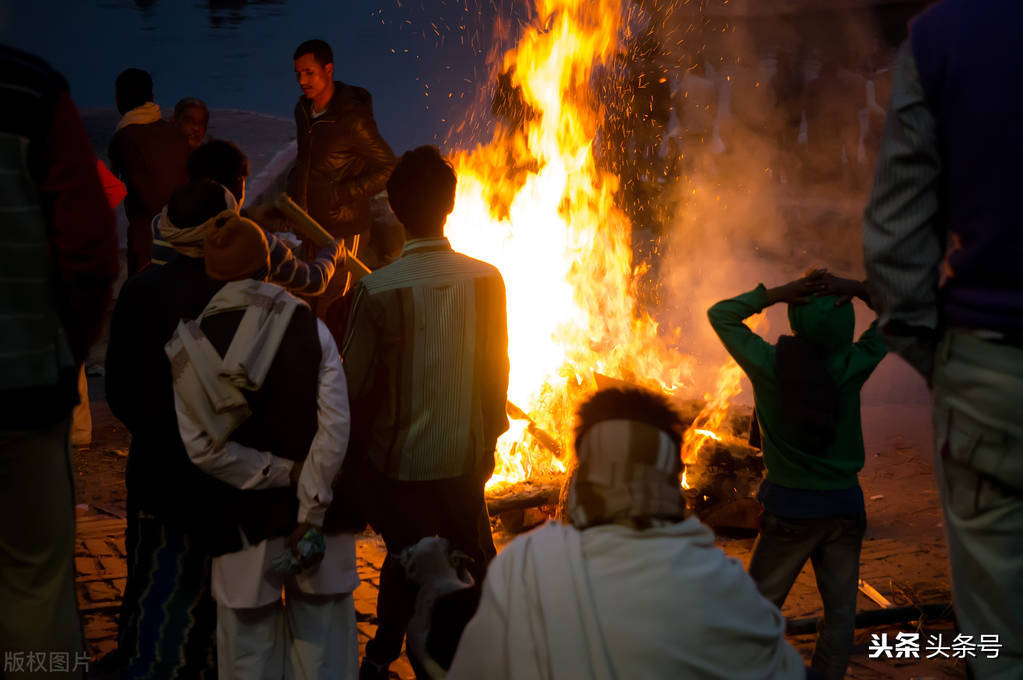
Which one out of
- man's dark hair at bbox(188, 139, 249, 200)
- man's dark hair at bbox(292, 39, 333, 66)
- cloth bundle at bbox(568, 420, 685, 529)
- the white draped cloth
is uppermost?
man's dark hair at bbox(292, 39, 333, 66)

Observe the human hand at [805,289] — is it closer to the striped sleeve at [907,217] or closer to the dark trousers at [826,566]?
the dark trousers at [826,566]

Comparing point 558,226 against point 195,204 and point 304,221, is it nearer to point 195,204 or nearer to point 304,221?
point 304,221

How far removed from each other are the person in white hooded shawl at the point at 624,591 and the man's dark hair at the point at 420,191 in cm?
182

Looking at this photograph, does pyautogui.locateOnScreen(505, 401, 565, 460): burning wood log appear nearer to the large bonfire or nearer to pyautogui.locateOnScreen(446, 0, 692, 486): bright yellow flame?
the large bonfire

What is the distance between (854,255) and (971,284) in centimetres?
1201

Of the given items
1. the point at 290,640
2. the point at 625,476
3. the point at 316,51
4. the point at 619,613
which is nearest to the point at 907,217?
the point at 625,476

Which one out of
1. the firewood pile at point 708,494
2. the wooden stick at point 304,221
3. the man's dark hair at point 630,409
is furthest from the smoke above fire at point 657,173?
the man's dark hair at point 630,409

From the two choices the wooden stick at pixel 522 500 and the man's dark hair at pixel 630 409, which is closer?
the man's dark hair at pixel 630 409

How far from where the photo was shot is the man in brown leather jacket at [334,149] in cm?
692

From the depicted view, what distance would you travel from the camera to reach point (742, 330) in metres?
4.05

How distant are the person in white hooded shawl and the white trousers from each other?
146cm

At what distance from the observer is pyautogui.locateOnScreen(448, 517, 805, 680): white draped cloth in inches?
77.2

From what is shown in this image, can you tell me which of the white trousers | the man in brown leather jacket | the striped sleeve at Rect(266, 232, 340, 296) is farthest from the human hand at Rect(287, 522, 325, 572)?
the man in brown leather jacket

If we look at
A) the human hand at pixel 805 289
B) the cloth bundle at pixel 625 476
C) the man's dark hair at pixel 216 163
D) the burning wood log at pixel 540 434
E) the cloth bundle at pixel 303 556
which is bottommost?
the burning wood log at pixel 540 434
